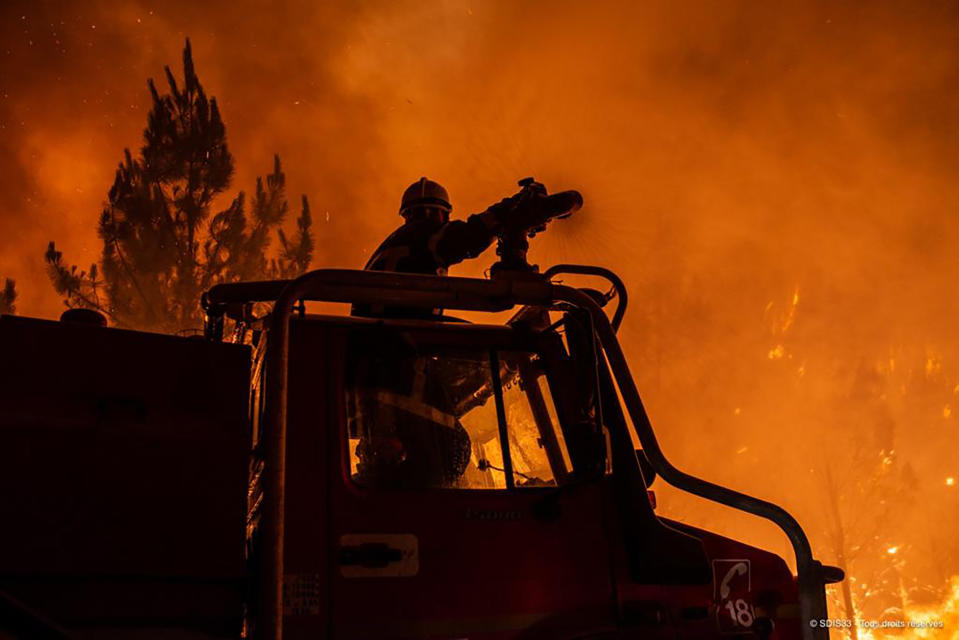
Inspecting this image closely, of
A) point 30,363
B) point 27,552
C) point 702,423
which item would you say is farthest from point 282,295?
point 702,423

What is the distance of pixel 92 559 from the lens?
7.58ft

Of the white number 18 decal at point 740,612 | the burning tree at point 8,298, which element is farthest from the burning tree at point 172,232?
the white number 18 decal at point 740,612

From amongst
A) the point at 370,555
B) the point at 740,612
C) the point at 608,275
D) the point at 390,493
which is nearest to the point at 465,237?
the point at 608,275

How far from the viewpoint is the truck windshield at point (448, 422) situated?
9.47 feet

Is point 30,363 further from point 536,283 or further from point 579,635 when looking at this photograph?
point 579,635

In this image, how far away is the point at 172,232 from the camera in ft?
37.9

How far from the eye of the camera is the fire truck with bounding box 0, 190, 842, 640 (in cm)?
235

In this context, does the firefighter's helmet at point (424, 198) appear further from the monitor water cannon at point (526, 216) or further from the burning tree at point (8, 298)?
the burning tree at point (8, 298)

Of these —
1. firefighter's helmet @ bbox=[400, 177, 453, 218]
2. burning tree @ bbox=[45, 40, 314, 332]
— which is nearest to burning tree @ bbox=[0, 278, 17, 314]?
burning tree @ bbox=[45, 40, 314, 332]

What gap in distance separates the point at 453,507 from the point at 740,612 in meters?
1.18

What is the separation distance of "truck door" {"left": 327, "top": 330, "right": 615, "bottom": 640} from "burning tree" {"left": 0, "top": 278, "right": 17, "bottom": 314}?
35.2 feet

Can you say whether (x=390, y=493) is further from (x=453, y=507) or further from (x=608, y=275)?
(x=608, y=275)

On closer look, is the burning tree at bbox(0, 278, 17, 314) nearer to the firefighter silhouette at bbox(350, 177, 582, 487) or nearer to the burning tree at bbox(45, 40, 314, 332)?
the burning tree at bbox(45, 40, 314, 332)

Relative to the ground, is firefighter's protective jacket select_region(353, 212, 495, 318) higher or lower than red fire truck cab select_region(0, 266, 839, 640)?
higher
